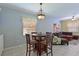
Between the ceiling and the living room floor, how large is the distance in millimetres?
505

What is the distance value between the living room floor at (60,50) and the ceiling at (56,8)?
1.66 ft

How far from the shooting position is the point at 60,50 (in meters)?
1.88

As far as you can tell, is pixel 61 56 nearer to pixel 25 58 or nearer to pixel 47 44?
pixel 47 44

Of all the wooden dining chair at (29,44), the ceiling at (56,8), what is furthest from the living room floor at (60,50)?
the ceiling at (56,8)

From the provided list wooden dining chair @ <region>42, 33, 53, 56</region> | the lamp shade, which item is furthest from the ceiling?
wooden dining chair @ <region>42, 33, 53, 56</region>

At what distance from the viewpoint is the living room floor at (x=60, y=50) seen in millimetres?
1793

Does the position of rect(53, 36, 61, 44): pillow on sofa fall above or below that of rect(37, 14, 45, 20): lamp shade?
below

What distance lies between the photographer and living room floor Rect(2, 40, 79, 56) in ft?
5.88

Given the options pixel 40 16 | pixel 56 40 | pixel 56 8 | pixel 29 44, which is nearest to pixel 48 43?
pixel 56 40

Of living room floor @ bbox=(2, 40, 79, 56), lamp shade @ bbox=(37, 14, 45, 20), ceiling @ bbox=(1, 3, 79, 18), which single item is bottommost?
living room floor @ bbox=(2, 40, 79, 56)

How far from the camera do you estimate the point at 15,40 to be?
1862 millimetres

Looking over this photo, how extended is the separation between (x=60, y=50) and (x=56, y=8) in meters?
0.71

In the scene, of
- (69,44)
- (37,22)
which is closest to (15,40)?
(37,22)

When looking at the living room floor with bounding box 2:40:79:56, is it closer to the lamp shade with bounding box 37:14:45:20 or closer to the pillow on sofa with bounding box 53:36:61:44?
the pillow on sofa with bounding box 53:36:61:44
